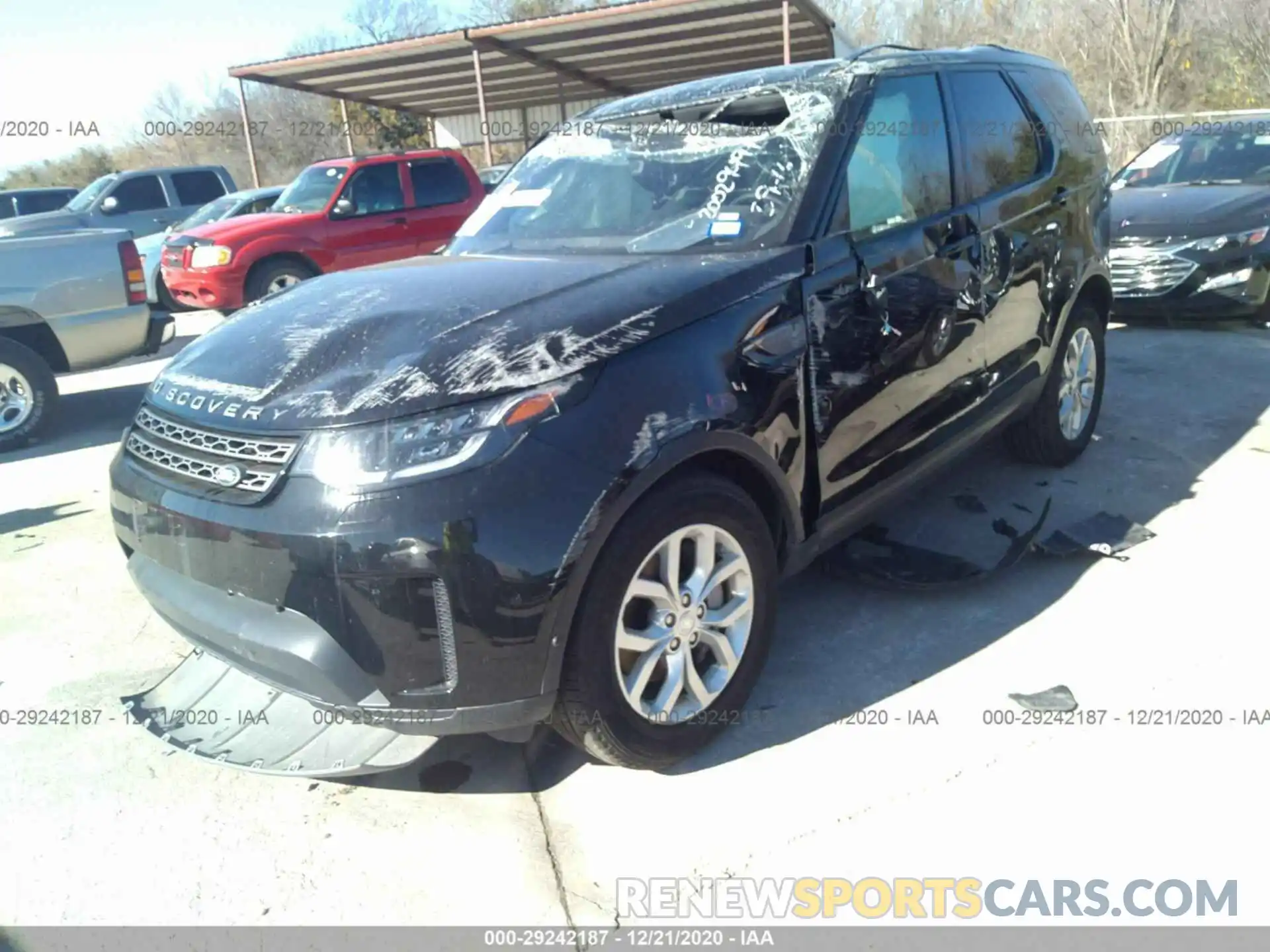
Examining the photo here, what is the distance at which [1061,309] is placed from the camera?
4.54 m

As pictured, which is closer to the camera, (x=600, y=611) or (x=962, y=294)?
(x=600, y=611)

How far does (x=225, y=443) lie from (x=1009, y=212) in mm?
3198

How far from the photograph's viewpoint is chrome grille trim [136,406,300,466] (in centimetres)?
242

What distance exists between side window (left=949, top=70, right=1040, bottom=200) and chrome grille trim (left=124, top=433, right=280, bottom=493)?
9.55 ft

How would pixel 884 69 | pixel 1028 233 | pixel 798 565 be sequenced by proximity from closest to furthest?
1. pixel 798 565
2. pixel 884 69
3. pixel 1028 233

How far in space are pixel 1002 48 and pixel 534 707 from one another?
3934 millimetres

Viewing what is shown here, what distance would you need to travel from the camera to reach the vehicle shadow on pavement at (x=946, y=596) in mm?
3018

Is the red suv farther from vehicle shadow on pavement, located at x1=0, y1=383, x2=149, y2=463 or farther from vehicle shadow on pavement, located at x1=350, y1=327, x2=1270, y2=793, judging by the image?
vehicle shadow on pavement, located at x1=350, y1=327, x2=1270, y2=793

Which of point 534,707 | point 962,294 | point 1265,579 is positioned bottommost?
point 1265,579

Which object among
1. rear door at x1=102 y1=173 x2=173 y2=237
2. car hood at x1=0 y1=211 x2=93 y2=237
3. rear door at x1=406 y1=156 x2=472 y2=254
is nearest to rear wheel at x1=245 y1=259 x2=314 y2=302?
rear door at x1=406 y1=156 x2=472 y2=254

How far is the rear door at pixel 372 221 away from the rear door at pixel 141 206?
4989 mm

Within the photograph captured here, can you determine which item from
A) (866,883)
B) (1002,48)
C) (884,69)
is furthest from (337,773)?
(1002,48)

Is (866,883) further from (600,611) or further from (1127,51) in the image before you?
(1127,51)
